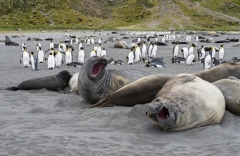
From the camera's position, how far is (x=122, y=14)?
8788 centimetres

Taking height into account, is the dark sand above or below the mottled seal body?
below

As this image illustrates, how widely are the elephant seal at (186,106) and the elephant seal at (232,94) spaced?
0.24 meters

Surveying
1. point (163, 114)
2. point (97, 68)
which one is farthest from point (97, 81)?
point (163, 114)

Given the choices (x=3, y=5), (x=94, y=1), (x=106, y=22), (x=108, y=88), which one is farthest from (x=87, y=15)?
(x=108, y=88)

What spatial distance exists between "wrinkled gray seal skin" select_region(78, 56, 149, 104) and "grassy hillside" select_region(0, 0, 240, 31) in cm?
5550

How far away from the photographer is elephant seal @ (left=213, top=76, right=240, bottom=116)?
19.5 ft

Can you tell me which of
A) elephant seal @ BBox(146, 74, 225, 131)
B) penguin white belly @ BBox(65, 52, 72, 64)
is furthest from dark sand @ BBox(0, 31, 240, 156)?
penguin white belly @ BBox(65, 52, 72, 64)

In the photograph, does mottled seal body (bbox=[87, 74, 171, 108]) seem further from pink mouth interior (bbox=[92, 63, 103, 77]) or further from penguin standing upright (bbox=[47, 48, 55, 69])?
penguin standing upright (bbox=[47, 48, 55, 69])

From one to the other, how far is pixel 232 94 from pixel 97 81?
3.00 metres

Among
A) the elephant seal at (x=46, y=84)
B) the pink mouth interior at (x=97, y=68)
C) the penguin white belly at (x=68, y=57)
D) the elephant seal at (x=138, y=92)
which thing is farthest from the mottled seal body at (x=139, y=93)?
the penguin white belly at (x=68, y=57)

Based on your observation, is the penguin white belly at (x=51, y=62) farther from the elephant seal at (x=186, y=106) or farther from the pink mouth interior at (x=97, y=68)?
the elephant seal at (x=186, y=106)

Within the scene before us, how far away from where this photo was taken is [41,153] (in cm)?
411

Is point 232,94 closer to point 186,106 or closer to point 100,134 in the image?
point 186,106

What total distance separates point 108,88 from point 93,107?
0.94m
